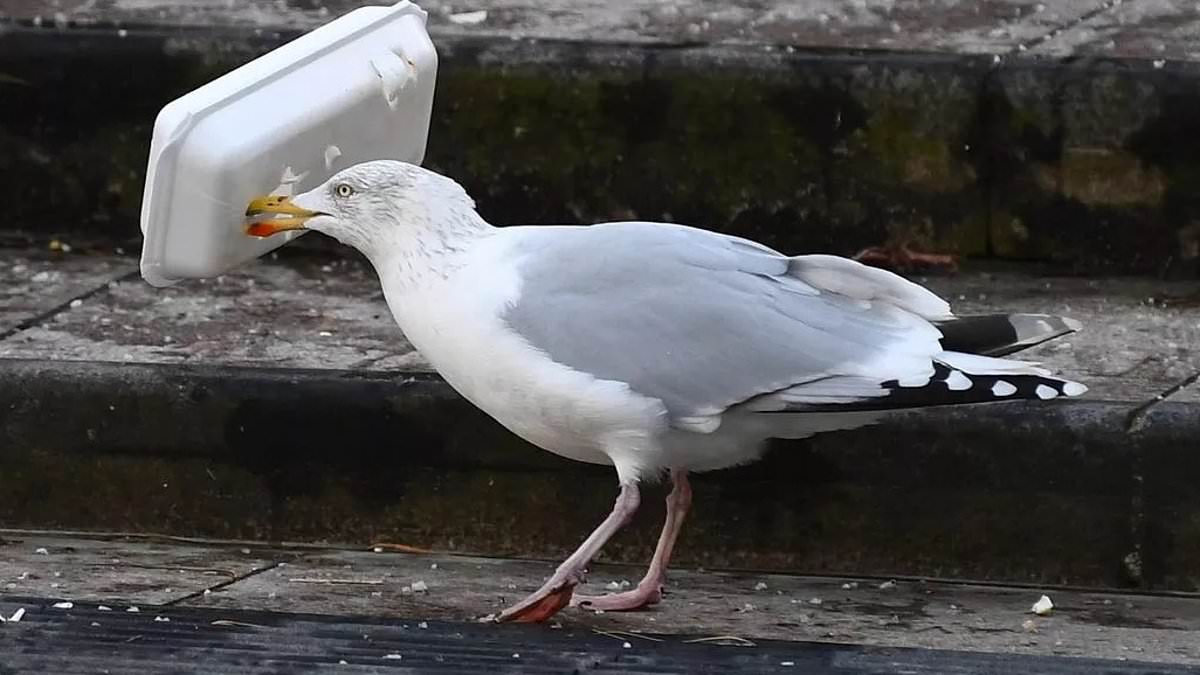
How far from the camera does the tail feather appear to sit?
3.22 m

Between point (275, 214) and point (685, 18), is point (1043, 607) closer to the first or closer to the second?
point (275, 214)

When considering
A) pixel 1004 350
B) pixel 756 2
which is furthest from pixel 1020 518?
pixel 756 2

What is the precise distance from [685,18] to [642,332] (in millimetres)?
2137

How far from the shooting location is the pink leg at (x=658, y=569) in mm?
3346

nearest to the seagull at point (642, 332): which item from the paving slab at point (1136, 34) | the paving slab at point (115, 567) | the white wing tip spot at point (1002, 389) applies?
the white wing tip spot at point (1002, 389)

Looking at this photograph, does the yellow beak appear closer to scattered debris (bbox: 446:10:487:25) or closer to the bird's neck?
the bird's neck

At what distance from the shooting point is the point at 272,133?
333 cm

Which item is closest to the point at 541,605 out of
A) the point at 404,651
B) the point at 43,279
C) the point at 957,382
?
the point at 404,651

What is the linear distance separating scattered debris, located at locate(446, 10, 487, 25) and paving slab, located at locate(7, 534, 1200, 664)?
5.66 ft

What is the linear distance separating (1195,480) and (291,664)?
5.03ft

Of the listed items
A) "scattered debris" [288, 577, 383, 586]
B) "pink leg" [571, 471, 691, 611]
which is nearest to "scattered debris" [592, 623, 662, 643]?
"pink leg" [571, 471, 691, 611]

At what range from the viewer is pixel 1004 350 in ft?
10.7

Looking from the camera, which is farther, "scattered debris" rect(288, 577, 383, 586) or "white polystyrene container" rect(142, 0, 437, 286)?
"scattered debris" rect(288, 577, 383, 586)

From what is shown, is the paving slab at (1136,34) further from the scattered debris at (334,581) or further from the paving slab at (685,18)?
the scattered debris at (334,581)
